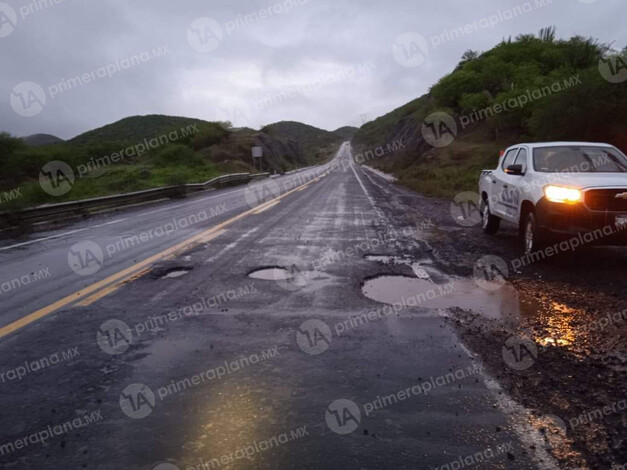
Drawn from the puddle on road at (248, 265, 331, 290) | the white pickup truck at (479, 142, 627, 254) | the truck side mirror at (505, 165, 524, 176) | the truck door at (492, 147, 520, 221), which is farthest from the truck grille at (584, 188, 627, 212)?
the puddle on road at (248, 265, 331, 290)

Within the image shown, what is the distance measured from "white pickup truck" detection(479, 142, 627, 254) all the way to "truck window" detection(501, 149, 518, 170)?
32 millimetres

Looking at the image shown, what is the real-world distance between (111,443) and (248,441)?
82 cm

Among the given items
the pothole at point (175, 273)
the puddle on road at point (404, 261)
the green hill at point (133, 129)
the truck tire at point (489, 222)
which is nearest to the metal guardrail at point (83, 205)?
the pothole at point (175, 273)

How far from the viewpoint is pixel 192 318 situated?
506 centimetres

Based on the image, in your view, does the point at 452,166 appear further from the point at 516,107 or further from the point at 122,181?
the point at 122,181

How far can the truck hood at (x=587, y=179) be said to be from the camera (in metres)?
6.87

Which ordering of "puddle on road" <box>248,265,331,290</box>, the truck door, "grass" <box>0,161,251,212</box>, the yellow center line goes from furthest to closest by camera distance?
"grass" <box>0,161,251,212</box> < the truck door < "puddle on road" <box>248,265,331,290</box> < the yellow center line

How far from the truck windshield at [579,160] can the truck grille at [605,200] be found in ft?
4.10

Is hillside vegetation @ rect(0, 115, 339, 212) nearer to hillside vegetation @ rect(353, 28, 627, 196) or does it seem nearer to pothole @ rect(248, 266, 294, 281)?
hillside vegetation @ rect(353, 28, 627, 196)

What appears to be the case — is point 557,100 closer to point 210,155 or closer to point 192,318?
point 192,318

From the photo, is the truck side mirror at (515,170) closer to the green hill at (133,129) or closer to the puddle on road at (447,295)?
the puddle on road at (447,295)

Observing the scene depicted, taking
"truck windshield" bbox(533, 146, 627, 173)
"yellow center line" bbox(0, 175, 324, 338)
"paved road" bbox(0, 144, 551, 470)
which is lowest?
"paved road" bbox(0, 144, 551, 470)

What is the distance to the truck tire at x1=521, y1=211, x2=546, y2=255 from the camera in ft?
24.1

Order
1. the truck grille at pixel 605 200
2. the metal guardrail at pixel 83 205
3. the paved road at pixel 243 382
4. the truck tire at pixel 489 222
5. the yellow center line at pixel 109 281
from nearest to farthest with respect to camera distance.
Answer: the paved road at pixel 243 382 < the yellow center line at pixel 109 281 < the truck grille at pixel 605 200 < the truck tire at pixel 489 222 < the metal guardrail at pixel 83 205
